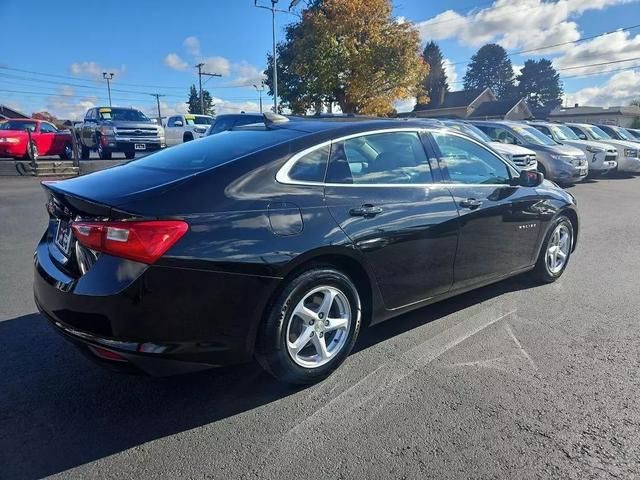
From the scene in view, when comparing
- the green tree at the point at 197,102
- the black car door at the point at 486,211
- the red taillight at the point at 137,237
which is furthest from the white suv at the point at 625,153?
the green tree at the point at 197,102

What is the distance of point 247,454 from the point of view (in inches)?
90.5

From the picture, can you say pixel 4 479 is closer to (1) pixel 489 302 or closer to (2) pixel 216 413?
(2) pixel 216 413

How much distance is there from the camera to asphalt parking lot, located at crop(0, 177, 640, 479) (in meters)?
2.23

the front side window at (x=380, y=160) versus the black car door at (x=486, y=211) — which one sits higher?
the front side window at (x=380, y=160)

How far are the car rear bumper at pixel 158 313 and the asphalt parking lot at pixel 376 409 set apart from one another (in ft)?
1.29

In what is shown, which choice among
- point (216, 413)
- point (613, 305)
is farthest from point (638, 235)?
point (216, 413)

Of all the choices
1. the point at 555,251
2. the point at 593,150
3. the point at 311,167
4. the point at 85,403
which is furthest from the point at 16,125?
the point at 593,150

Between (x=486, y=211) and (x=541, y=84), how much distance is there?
115321 millimetres

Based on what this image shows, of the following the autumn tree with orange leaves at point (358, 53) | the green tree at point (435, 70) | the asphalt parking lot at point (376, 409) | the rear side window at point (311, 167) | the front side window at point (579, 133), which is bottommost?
the asphalt parking lot at point (376, 409)

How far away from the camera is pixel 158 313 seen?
2.32 meters

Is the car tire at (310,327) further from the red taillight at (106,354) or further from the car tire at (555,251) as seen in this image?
the car tire at (555,251)

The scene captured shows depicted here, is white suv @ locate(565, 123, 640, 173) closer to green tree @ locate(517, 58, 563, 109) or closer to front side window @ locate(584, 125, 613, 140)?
front side window @ locate(584, 125, 613, 140)

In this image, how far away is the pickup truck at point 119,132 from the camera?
15.4m

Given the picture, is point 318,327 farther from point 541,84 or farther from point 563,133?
point 541,84
